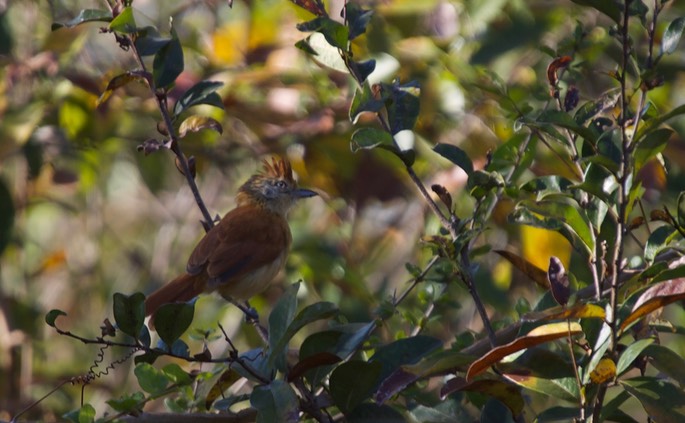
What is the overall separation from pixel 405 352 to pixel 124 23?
912 mm

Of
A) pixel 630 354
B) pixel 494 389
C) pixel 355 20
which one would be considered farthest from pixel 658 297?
pixel 355 20

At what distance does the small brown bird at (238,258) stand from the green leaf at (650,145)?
7.29 feet

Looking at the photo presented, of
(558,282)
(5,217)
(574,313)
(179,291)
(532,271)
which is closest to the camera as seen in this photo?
(574,313)

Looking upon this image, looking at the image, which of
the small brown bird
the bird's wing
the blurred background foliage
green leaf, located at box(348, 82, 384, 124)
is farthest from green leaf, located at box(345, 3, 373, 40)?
the bird's wing

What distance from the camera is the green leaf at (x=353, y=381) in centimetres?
199

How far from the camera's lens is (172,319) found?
197 cm

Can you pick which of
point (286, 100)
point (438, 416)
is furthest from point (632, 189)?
point (286, 100)

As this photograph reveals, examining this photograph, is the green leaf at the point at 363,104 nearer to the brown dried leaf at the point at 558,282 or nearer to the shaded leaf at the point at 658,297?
the brown dried leaf at the point at 558,282

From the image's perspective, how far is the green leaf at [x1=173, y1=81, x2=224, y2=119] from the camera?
7.86 feet

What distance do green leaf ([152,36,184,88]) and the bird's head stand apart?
2301mm

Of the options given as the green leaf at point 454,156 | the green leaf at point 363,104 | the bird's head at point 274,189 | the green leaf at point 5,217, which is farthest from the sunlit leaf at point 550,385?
the green leaf at point 5,217

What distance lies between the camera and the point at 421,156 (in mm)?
4719

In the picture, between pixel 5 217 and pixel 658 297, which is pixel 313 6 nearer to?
pixel 658 297

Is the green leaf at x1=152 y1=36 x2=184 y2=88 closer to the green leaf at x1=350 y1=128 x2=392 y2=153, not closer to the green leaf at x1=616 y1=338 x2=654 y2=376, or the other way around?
the green leaf at x1=350 y1=128 x2=392 y2=153
